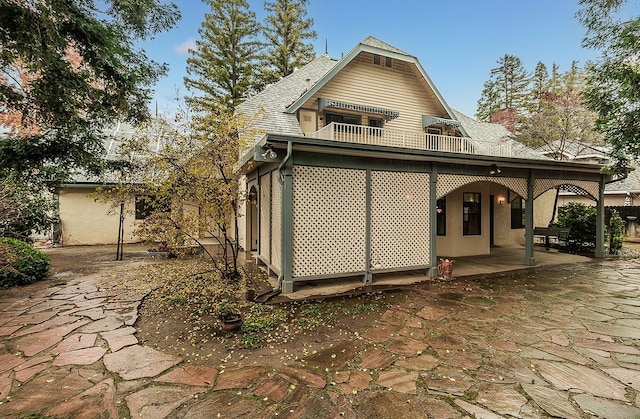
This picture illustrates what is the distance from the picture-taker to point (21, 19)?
167 inches

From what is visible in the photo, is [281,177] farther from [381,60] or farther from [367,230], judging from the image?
[381,60]

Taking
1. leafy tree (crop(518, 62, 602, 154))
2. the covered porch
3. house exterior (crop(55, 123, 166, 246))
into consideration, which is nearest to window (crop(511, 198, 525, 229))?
the covered porch

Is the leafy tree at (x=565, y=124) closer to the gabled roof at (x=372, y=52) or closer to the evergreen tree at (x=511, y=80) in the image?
the gabled roof at (x=372, y=52)

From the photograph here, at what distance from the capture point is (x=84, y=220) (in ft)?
39.4

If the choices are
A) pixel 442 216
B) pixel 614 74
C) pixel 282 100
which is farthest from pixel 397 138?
pixel 614 74

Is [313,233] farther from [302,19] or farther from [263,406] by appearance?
[302,19]

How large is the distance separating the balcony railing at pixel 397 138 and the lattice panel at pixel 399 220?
110 inches

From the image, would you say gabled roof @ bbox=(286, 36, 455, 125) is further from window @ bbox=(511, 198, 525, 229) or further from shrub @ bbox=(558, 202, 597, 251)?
shrub @ bbox=(558, 202, 597, 251)

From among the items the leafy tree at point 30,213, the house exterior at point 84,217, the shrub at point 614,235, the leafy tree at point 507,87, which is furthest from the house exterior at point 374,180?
the leafy tree at point 507,87

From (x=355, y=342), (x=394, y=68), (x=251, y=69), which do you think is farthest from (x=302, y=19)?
(x=355, y=342)

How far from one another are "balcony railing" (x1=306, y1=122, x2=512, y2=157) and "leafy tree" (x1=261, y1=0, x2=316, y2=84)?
12416 mm

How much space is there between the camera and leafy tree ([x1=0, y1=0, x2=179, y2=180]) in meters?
4.59

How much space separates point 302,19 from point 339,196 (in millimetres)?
19820

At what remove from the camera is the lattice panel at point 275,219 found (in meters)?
6.13
